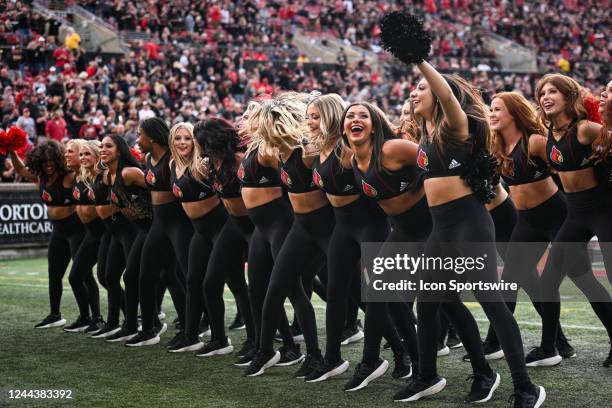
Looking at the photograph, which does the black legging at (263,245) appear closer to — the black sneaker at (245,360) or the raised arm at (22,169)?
the black sneaker at (245,360)

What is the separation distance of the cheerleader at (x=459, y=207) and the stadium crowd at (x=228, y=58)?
22.4 ft

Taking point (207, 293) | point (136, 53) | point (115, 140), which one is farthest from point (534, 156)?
point (136, 53)

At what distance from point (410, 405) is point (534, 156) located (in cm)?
194

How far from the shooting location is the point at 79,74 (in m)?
19.3

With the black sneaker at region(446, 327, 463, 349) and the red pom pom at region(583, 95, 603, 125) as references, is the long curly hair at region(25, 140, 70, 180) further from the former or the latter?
the red pom pom at region(583, 95, 603, 125)

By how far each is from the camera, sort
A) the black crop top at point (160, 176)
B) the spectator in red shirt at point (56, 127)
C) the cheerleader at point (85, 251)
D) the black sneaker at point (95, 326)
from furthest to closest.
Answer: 1. the spectator in red shirt at point (56, 127)
2. the cheerleader at point (85, 251)
3. the black sneaker at point (95, 326)
4. the black crop top at point (160, 176)

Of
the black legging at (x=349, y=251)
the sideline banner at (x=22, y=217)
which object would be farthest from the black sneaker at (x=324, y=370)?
the sideline banner at (x=22, y=217)

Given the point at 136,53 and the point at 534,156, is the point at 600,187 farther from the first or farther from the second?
the point at 136,53

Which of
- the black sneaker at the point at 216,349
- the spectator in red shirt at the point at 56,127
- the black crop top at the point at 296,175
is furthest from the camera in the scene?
the spectator in red shirt at the point at 56,127

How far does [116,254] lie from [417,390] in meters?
3.61

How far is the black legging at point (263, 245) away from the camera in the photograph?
6.39 meters

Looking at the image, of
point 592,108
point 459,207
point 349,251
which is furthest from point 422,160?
point 592,108

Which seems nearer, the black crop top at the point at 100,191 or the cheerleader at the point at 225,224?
the cheerleader at the point at 225,224

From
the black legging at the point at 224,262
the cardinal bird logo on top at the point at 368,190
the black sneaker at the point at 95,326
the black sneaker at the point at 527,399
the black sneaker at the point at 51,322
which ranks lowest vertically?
the black sneaker at the point at 51,322
